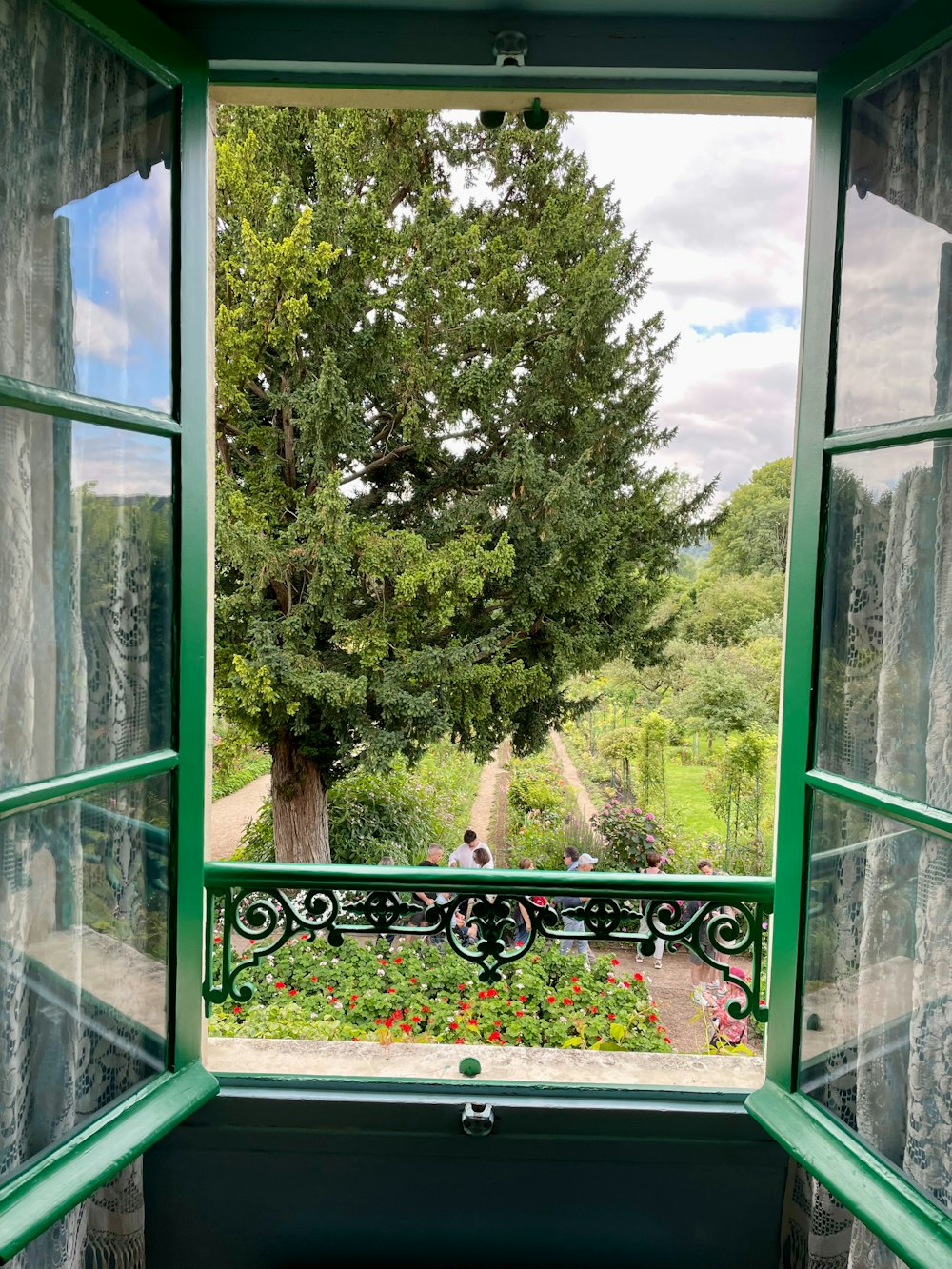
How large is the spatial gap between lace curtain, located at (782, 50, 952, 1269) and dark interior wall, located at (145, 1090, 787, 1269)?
29 centimetres

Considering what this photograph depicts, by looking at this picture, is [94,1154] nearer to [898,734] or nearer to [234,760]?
[898,734]

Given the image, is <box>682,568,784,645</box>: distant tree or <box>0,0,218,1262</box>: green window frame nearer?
<box>0,0,218,1262</box>: green window frame

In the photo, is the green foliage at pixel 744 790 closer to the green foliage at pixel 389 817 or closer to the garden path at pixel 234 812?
the green foliage at pixel 389 817

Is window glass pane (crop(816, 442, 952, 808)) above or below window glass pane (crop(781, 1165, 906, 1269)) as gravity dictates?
above

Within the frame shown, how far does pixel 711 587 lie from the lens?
26.7 ft

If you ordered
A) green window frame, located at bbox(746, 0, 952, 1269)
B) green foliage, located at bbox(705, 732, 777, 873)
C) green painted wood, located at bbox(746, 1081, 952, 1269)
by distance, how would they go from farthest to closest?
green foliage, located at bbox(705, 732, 777, 873), green window frame, located at bbox(746, 0, 952, 1269), green painted wood, located at bbox(746, 1081, 952, 1269)

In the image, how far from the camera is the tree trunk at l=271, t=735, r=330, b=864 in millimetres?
6770

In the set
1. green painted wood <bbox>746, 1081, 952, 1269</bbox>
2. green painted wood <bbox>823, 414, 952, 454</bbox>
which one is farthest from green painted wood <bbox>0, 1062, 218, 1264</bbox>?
green painted wood <bbox>823, 414, 952, 454</bbox>

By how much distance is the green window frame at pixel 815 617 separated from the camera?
1.00 meters

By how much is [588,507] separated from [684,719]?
2.44 m

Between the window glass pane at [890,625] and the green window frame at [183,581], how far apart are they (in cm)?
86

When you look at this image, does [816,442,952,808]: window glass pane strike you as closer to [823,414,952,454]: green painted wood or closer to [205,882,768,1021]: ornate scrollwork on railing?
[823,414,952,454]: green painted wood

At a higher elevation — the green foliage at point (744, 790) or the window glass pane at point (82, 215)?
the window glass pane at point (82, 215)

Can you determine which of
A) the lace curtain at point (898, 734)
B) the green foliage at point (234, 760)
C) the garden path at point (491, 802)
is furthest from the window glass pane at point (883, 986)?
the garden path at point (491, 802)
